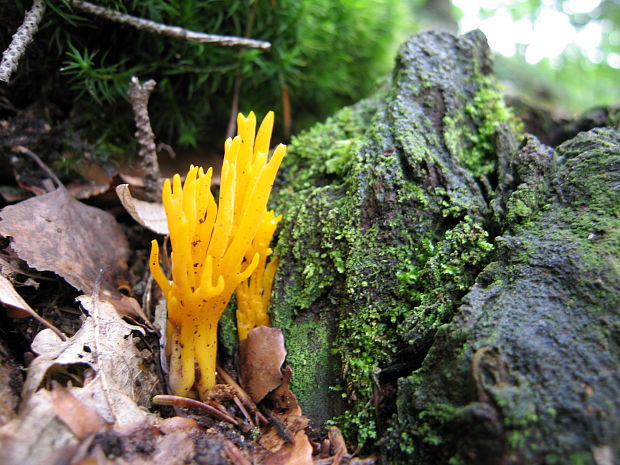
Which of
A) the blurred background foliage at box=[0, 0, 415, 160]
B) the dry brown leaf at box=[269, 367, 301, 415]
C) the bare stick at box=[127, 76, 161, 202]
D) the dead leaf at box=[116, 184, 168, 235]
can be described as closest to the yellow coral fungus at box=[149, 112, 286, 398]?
the dry brown leaf at box=[269, 367, 301, 415]

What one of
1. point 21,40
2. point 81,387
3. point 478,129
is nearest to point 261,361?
point 81,387

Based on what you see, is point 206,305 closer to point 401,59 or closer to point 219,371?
point 219,371

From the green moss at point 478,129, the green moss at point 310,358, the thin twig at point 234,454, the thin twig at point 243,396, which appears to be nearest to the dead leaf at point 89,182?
the thin twig at point 243,396

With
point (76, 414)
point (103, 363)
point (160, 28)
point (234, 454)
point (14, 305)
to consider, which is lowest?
point (234, 454)

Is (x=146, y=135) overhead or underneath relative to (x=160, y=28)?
underneath

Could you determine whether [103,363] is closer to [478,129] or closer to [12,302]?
[12,302]

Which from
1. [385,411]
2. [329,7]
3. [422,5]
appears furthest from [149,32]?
[422,5]
